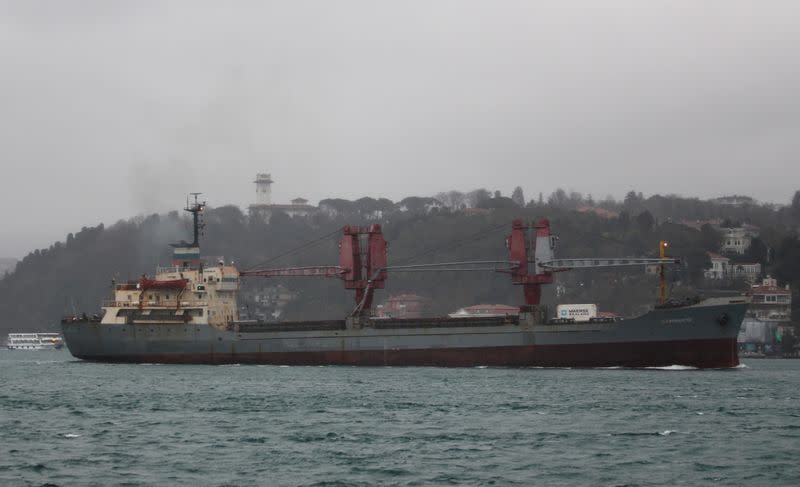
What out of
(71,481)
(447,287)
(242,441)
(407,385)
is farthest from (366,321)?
(447,287)

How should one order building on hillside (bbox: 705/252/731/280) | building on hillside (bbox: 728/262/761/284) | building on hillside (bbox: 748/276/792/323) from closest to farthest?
building on hillside (bbox: 748/276/792/323) → building on hillside (bbox: 705/252/731/280) → building on hillside (bbox: 728/262/761/284)

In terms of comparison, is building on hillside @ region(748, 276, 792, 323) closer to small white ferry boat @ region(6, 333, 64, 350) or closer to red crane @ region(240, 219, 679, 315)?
red crane @ region(240, 219, 679, 315)

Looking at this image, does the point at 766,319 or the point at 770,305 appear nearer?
the point at 766,319

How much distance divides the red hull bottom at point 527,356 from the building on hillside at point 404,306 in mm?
71962

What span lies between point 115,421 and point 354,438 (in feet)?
28.7

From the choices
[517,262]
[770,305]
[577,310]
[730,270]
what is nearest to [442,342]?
[517,262]

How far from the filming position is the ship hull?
61156mm

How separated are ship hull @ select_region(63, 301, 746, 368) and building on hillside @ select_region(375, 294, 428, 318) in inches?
2769

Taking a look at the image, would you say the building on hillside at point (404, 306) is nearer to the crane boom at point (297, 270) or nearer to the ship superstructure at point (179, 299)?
the crane boom at point (297, 270)

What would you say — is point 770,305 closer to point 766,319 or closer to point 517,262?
point 766,319

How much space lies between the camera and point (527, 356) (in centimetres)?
6381

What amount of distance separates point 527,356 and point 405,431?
28868 millimetres

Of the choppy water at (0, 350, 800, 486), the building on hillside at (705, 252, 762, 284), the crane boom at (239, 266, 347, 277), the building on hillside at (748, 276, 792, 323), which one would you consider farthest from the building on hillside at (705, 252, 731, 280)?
the choppy water at (0, 350, 800, 486)

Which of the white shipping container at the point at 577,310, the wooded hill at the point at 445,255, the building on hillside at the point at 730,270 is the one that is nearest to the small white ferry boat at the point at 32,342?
the wooded hill at the point at 445,255
